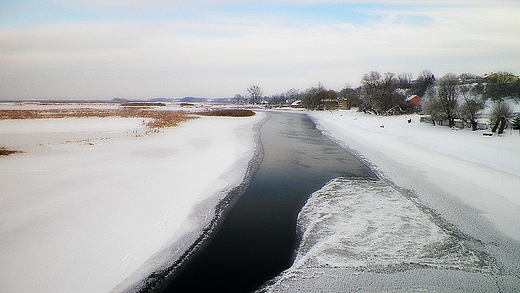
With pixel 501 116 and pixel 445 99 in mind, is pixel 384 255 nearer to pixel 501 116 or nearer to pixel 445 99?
pixel 501 116

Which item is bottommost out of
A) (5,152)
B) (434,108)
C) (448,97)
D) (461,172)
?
(461,172)

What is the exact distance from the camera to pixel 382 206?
7.46 m

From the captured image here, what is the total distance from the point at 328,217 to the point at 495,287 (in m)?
3.30

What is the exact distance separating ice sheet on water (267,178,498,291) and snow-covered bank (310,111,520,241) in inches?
38.7

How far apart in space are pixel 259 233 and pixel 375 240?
2487mm

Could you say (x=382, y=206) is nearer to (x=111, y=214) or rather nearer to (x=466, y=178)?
(x=466, y=178)

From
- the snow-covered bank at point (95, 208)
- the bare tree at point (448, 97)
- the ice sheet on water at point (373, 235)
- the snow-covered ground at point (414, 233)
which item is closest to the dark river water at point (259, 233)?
the snow-covered ground at point (414, 233)

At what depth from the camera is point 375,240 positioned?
561 centimetres

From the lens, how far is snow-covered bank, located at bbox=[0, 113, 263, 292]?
4297 mm

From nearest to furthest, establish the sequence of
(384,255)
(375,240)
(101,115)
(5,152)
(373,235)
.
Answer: (384,255) < (375,240) < (373,235) < (5,152) < (101,115)

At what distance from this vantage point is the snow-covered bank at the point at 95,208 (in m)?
4.30

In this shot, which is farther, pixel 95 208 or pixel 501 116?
pixel 501 116

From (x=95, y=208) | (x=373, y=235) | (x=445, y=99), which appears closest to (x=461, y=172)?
(x=373, y=235)

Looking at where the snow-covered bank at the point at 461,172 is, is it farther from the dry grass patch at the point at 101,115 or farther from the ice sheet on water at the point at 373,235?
the dry grass patch at the point at 101,115
